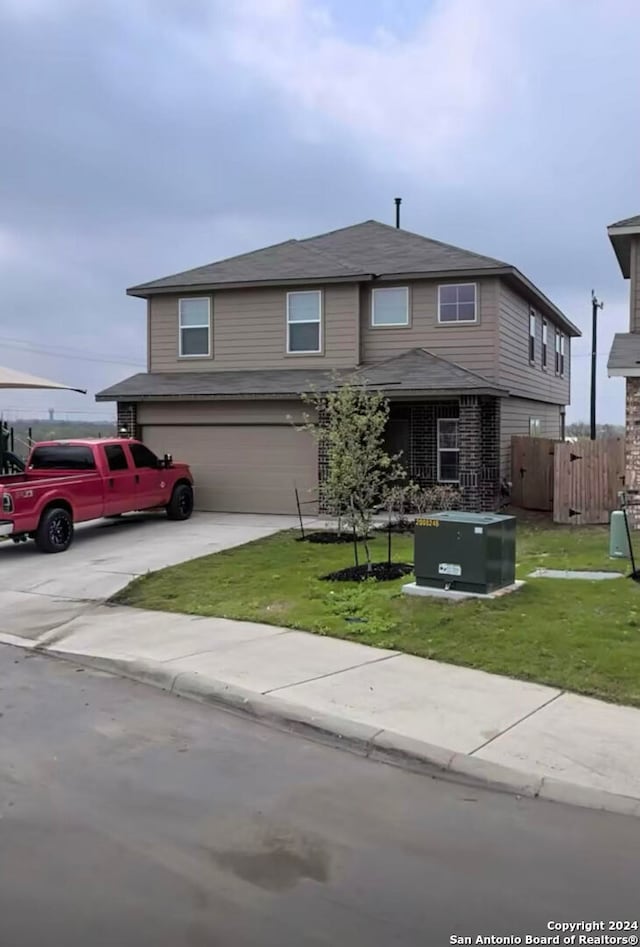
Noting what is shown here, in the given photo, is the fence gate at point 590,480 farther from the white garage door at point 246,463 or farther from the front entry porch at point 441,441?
the white garage door at point 246,463

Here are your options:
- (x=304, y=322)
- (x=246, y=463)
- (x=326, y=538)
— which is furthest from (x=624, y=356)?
(x=246, y=463)

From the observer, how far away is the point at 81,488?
605 inches

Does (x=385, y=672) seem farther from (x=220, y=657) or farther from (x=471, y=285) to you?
(x=471, y=285)

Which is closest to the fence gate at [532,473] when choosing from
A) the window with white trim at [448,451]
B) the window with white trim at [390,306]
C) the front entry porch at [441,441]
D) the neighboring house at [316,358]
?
the neighboring house at [316,358]

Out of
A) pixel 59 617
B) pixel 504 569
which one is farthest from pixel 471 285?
pixel 59 617

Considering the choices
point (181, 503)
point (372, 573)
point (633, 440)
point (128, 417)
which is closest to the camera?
point (372, 573)

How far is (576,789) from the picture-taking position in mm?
4953

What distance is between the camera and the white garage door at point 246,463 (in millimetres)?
20141

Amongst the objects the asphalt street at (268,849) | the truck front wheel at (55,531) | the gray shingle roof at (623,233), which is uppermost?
the gray shingle roof at (623,233)

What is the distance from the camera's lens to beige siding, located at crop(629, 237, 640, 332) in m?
16.7

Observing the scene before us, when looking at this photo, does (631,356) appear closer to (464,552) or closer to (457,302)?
(457,302)

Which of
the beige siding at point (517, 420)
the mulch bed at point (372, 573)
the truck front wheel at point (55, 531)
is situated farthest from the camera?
the beige siding at point (517, 420)

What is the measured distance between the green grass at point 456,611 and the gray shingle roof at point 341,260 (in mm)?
8838

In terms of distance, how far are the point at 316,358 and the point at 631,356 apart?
776cm
